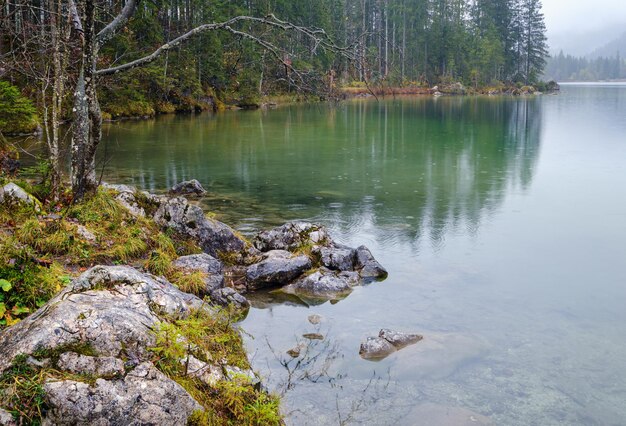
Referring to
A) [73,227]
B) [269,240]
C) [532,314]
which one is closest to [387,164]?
[269,240]

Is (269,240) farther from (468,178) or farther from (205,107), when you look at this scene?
(205,107)

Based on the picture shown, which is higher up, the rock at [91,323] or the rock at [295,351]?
the rock at [91,323]

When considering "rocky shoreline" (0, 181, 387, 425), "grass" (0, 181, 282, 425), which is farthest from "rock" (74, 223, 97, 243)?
"rocky shoreline" (0, 181, 387, 425)

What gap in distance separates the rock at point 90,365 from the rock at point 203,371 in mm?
755

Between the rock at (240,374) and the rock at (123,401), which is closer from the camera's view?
the rock at (123,401)

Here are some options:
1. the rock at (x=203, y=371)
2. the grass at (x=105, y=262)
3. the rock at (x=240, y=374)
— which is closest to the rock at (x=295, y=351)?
the grass at (x=105, y=262)

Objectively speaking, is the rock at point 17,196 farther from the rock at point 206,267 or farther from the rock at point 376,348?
the rock at point 376,348

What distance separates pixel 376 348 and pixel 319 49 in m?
30.9

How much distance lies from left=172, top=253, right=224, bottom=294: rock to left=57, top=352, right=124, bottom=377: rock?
14.5 ft

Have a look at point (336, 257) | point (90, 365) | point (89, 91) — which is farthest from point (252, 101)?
point (90, 365)

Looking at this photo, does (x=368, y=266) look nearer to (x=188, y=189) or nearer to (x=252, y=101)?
(x=188, y=189)

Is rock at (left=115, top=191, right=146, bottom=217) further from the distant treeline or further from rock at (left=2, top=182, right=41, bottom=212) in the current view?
the distant treeline

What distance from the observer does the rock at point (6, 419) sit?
13.0 feet

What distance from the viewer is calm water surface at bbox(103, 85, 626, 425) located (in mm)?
6913
